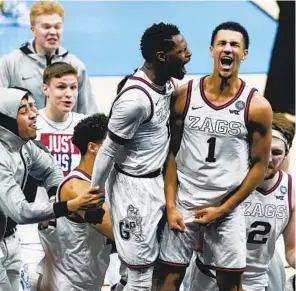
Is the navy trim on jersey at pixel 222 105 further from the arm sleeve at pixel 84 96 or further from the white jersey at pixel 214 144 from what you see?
the arm sleeve at pixel 84 96

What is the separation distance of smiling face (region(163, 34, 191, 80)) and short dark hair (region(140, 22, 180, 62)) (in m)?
0.02

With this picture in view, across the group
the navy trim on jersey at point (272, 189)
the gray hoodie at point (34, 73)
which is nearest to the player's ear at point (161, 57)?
the navy trim on jersey at point (272, 189)

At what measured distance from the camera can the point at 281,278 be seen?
422 cm

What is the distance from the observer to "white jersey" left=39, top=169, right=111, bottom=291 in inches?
153

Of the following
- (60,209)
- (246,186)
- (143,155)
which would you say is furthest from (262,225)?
(60,209)

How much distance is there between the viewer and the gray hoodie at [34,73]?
5.01 metres

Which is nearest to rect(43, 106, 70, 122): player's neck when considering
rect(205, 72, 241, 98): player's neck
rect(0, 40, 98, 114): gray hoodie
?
rect(0, 40, 98, 114): gray hoodie

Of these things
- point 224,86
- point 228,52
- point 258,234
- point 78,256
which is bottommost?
point 78,256

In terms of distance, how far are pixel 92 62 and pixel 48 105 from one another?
68.9 inches

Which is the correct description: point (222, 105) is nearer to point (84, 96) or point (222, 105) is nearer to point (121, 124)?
point (121, 124)

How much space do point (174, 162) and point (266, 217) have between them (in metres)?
0.64

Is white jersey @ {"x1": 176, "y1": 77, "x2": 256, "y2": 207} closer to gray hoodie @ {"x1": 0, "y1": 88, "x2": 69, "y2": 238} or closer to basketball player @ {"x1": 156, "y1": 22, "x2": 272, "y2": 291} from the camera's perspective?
basketball player @ {"x1": 156, "y1": 22, "x2": 272, "y2": 291}

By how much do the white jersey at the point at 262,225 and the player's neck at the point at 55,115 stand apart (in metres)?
1.30

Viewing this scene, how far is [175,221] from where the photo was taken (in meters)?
3.38
